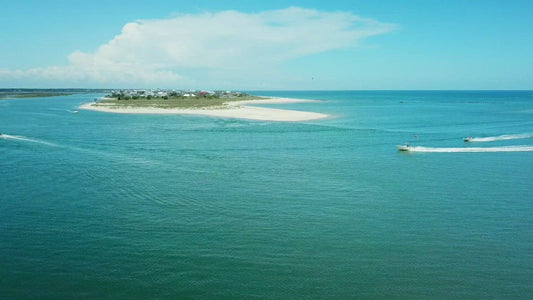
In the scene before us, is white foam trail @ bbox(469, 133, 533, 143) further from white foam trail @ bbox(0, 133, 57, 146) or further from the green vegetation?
the green vegetation

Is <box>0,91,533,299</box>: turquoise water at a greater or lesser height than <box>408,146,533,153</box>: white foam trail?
lesser

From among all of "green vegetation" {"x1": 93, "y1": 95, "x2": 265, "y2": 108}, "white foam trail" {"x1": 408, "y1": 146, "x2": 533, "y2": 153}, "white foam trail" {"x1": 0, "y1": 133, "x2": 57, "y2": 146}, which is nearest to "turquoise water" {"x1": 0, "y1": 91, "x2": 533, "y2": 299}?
"white foam trail" {"x1": 408, "y1": 146, "x2": 533, "y2": 153}

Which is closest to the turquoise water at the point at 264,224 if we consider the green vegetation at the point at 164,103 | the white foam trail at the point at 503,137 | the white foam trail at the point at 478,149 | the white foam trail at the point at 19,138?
the white foam trail at the point at 478,149

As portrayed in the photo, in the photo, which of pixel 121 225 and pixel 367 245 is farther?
pixel 121 225

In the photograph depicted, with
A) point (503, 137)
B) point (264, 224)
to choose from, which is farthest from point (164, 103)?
point (264, 224)

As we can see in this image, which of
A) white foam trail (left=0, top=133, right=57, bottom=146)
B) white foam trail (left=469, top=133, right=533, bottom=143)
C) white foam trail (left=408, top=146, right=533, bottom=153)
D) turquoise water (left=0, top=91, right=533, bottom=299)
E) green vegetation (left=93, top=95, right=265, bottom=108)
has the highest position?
green vegetation (left=93, top=95, right=265, bottom=108)

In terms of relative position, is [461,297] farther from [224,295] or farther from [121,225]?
[121,225]

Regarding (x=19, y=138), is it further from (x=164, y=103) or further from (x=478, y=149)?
(x=164, y=103)

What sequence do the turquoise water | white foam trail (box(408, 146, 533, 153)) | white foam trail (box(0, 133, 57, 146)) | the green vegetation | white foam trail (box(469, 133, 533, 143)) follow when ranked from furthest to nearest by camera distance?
the green vegetation, white foam trail (box(469, 133, 533, 143)), white foam trail (box(0, 133, 57, 146)), white foam trail (box(408, 146, 533, 153)), the turquoise water

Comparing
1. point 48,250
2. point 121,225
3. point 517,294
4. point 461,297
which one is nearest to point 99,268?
point 48,250
